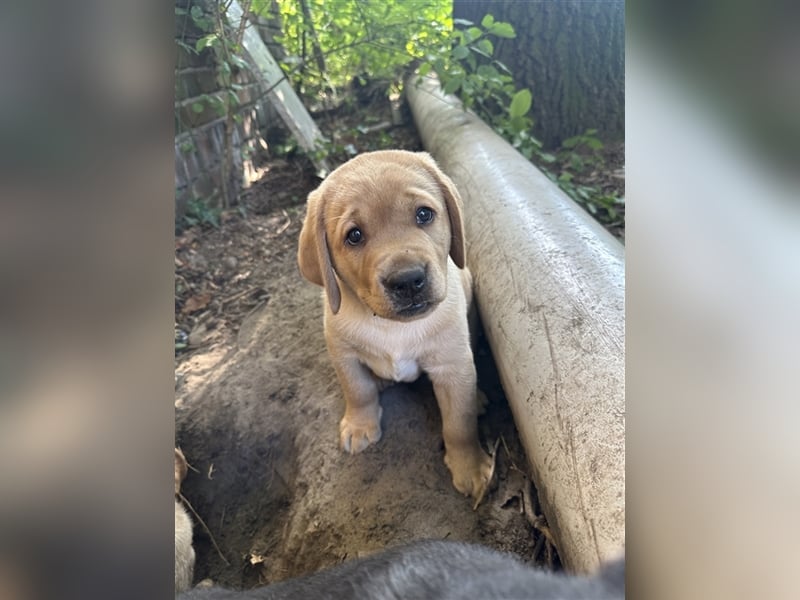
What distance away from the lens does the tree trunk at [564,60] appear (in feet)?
3.86

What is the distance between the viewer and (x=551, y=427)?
1047 mm

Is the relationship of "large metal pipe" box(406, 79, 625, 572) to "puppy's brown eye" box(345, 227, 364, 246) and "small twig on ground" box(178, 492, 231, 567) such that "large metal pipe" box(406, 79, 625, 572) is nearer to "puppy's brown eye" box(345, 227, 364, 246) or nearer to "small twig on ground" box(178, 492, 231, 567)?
"puppy's brown eye" box(345, 227, 364, 246)

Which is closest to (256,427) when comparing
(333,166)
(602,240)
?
(333,166)

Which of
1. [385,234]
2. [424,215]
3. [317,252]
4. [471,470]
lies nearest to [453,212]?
[424,215]

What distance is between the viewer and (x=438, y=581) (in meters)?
0.77

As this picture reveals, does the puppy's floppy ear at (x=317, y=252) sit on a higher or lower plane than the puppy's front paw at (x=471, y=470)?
higher

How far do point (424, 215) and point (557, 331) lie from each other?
458 mm

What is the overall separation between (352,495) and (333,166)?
2.95 feet

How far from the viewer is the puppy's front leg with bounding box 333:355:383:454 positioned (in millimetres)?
1414

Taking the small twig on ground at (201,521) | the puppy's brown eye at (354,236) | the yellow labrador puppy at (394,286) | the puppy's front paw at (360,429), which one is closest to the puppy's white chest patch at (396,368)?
the yellow labrador puppy at (394,286)

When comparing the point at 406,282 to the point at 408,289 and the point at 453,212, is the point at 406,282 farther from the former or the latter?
the point at 453,212

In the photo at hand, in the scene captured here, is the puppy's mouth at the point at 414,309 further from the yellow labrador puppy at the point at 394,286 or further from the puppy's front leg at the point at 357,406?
the puppy's front leg at the point at 357,406
